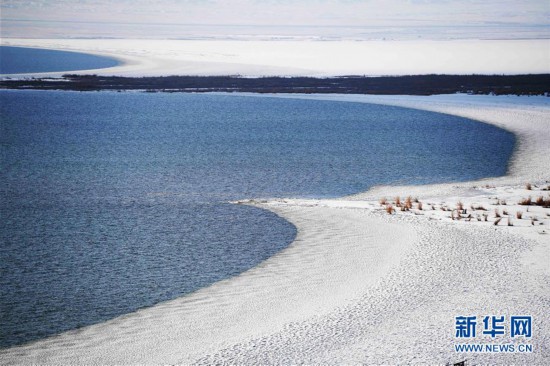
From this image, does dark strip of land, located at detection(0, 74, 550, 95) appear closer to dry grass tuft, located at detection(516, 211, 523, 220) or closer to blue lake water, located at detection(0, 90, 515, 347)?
blue lake water, located at detection(0, 90, 515, 347)

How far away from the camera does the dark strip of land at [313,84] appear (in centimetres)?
5481

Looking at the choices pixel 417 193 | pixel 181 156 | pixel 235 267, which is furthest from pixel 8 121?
pixel 235 267

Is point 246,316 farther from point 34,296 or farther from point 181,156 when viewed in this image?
point 181,156

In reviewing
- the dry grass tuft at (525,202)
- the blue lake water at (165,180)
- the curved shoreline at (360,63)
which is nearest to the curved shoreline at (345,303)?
the blue lake water at (165,180)

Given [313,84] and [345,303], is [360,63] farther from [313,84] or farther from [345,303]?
[345,303]

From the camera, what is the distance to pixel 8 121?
1433 inches

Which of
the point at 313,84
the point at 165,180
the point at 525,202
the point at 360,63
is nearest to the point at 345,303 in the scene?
the point at 525,202

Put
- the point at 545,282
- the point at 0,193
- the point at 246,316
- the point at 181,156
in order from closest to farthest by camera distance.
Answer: the point at 246,316
the point at 545,282
the point at 0,193
the point at 181,156

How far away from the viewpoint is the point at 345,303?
10.4 meters

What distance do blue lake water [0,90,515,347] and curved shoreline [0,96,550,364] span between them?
0.68 metres

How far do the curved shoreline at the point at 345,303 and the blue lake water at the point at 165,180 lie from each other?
68 cm

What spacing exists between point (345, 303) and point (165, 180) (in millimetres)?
11827

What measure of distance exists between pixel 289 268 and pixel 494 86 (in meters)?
46.9

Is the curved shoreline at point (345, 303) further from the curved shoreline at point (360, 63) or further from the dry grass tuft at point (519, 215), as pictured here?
the curved shoreline at point (360, 63)
